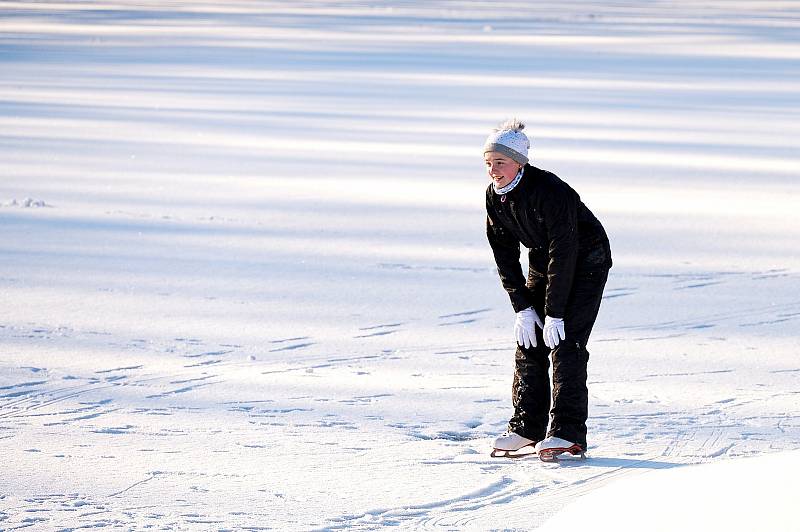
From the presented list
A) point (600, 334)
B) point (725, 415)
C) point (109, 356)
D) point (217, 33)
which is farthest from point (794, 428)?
point (217, 33)

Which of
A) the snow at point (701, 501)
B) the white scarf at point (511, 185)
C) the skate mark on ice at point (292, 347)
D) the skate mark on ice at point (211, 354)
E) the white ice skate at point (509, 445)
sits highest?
the white scarf at point (511, 185)

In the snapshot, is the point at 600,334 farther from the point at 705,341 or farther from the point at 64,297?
the point at 64,297

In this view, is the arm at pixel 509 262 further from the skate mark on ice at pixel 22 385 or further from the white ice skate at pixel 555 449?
the skate mark on ice at pixel 22 385

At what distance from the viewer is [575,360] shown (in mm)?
4262

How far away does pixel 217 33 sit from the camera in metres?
34.8

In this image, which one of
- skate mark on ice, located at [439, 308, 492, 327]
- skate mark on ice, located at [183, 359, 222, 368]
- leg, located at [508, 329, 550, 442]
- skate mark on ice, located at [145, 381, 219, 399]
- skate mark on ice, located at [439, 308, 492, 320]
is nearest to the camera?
leg, located at [508, 329, 550, 442]

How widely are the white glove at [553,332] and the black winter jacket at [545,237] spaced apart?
0.07 ft

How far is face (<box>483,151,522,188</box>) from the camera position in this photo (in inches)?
163

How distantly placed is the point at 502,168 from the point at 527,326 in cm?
52

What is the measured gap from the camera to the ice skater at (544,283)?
13.5ft

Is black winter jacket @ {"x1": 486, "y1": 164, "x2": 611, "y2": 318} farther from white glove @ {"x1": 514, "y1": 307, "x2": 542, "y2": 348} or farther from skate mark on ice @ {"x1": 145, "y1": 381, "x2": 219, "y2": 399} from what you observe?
skate mark on ice @ {"x1": 145, "y1": 381, "x2": 219, "y2": 399}

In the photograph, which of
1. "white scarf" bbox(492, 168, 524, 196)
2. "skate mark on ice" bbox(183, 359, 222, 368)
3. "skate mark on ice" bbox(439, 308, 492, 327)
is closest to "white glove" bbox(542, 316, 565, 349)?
"white scarf" bbox(492, 168, 524, 196)

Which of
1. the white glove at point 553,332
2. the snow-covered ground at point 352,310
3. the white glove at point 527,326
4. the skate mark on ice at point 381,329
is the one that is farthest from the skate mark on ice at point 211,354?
the white glove at point 553,332

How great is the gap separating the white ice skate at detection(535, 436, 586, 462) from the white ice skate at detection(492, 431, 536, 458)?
6 cm
